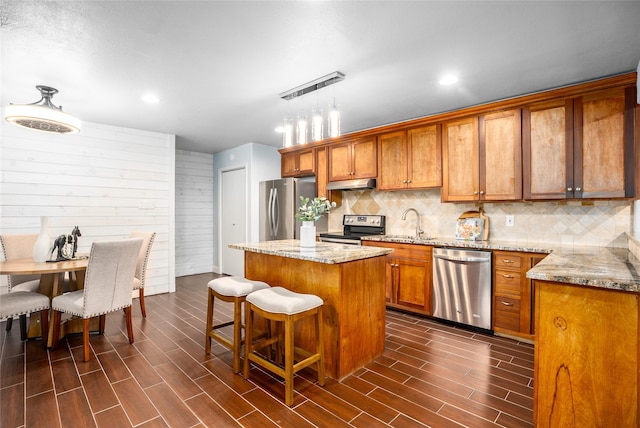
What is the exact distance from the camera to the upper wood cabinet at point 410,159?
3674 millimetres

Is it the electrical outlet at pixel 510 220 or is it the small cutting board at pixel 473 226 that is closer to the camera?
the electrical outlet at pixel 510 220

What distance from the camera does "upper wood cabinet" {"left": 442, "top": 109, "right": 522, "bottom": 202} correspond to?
10.3 feet

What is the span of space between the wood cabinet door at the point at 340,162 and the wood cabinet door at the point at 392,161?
51cm

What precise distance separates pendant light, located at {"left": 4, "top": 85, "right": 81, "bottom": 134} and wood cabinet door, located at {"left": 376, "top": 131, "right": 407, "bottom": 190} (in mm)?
3348

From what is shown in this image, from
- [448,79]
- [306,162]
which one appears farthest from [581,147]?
[306,162]

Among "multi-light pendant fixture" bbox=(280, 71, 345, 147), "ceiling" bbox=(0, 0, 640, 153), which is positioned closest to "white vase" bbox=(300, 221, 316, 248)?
"multi-light pendant fixture" bbox=(280, 71, 345, 147)

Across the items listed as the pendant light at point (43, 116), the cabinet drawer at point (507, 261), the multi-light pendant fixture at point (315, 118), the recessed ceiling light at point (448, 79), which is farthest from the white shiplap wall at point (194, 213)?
the cabinet drawer at point (507, 261)

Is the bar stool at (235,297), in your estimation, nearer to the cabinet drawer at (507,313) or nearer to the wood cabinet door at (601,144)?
the cabinet drawer at (507,313)

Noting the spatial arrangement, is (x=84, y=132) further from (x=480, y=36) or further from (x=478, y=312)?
(x=478, y=312)

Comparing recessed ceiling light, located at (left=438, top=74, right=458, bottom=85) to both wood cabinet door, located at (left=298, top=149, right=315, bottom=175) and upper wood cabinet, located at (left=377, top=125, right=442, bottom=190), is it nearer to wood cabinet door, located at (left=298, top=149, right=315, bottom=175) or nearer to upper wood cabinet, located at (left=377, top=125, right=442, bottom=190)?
upper wood cabinet, located at (left=377, top=125, right=442, bottom=190)

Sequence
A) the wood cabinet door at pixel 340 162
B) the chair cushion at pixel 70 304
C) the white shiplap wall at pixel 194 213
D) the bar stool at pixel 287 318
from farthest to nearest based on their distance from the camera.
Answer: the white shiplap wall at pixel 194 213
the wood cabinet door at pixel 340 162
the chair cushion at pixel 70 304
the bar stool at pixel 287 318

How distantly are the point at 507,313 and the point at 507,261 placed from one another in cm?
50

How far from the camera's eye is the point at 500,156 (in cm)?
321

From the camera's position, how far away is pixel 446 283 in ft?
10.9
